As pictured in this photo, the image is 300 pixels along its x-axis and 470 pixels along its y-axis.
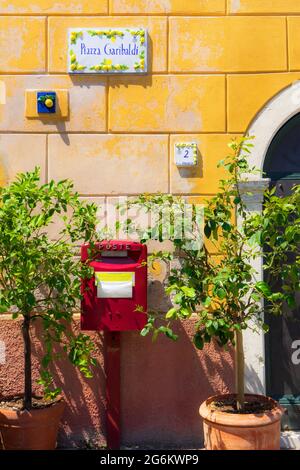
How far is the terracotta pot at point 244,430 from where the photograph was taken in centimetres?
362

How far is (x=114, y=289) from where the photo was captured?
13.8 feet

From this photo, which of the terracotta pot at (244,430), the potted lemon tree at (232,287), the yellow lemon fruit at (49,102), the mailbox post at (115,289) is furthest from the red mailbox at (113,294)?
the yellow lemon fruit at (49,102)

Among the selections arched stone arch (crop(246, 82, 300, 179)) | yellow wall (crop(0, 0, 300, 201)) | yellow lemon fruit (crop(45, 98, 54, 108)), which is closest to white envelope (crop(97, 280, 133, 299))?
yellow wall (crop(0, 0, 300, 201))

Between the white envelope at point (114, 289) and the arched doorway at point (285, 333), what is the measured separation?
1285 mm

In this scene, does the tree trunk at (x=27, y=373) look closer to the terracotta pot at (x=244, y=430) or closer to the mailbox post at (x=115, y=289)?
the mailbox post at (x=115, y=289)

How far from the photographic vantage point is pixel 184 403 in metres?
4.52

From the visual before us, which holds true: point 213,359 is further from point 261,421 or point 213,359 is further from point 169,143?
point 169,143

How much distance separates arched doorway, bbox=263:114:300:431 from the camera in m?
4.59

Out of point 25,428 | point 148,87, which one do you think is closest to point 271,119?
point 148,87

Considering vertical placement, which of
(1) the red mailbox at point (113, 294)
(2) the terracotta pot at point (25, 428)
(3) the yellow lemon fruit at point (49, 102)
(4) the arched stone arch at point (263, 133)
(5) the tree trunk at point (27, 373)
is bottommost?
(2) the terracotta pot at point (25, 428)

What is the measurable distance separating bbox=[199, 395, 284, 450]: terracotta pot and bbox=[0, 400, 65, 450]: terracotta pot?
1191 mm

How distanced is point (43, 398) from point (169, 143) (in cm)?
235

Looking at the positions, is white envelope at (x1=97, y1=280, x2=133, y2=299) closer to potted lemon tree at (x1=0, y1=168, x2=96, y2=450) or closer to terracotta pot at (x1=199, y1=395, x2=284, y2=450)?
potted lemon tree at (x1=0, y1=168, x2=96, y2=450)

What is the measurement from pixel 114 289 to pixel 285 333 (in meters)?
1.57
